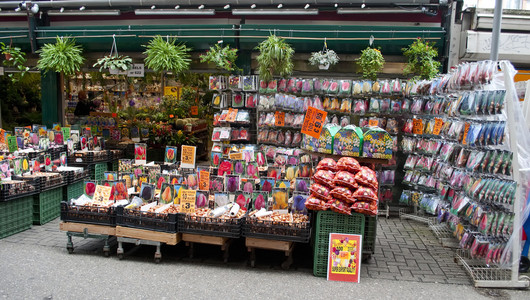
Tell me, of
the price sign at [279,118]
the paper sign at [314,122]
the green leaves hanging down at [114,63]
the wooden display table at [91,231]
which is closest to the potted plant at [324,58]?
the price sign at [279,118]

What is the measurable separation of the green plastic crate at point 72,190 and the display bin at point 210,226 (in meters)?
3.59

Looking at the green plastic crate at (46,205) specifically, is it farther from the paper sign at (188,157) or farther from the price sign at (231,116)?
the price sign at (231,116)

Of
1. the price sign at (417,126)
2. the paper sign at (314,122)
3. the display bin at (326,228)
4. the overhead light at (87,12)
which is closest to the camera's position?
the display bin at (326,228)

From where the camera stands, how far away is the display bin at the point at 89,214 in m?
5.79

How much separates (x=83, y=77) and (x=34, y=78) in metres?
1.90

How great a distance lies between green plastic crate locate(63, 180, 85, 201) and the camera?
314 inches

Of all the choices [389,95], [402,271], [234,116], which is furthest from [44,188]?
[389,95]

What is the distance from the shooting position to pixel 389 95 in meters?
8.58

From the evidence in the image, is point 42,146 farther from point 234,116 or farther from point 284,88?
point 284,88

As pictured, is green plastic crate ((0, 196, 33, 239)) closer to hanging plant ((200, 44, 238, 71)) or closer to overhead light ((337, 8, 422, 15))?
hanging plant ((200, 44, 238, 71))

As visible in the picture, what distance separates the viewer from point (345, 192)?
5262mm

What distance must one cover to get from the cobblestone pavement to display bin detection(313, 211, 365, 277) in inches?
13.5

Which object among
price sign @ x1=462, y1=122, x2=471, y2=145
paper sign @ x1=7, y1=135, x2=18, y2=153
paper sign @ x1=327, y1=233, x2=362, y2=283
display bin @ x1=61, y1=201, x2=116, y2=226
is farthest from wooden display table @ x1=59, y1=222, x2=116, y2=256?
price sign @ x1=462, y1=122, x2=471, y2=145

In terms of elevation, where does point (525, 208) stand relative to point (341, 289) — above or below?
above
